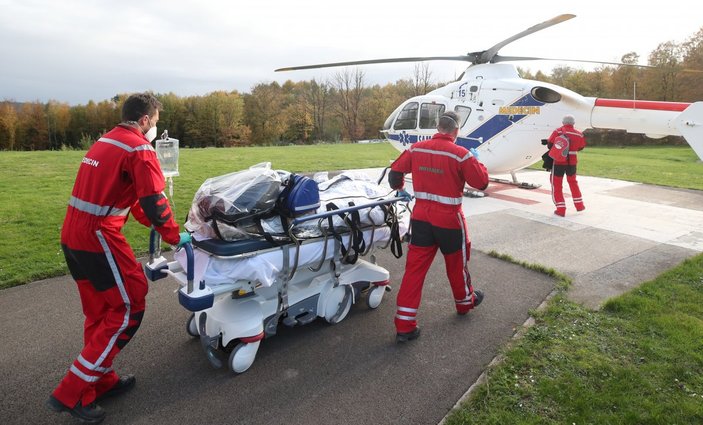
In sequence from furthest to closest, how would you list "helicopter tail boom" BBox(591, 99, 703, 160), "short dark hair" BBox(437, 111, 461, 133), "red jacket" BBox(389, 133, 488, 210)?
1. "helicopter tail boom" BBox(591, 99, 703, 160)
2. "short dark hair" BBox(437, 111, 461, 133)
3. "red jacket" BBox(389, 133, 488, 210)

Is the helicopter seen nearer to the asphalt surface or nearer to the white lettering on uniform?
the asphalt surface

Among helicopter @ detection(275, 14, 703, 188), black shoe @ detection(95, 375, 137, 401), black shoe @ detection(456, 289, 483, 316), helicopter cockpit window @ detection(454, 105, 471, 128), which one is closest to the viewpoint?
black shoe @ detection(95, 375, 137, 401)

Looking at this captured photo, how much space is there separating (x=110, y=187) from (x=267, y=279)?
3.88ft

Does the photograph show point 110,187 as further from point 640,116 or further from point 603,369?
point 640,116

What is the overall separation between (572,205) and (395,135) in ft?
15.3

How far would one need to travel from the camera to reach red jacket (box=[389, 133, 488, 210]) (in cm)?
356

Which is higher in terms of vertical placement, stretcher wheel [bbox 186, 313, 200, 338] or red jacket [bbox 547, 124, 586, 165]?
red jacket [bbox 547, 124, 586, 165]

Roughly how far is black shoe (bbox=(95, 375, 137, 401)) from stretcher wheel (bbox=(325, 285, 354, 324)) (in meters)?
1.62

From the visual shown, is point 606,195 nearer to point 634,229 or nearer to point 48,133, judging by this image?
point 634,229

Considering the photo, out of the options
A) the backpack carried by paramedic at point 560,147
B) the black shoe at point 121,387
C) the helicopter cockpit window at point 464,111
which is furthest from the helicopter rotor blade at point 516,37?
the black shoe at point 121,387

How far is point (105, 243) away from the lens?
2625 millimetres

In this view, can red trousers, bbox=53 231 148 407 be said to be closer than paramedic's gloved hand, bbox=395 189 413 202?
Yes

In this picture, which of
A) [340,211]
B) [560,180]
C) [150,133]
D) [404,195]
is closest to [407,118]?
[560,180]

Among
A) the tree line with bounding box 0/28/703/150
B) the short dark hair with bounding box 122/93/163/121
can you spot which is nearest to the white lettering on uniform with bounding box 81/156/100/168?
the short dark hair with bounding box 122/93/163/121
